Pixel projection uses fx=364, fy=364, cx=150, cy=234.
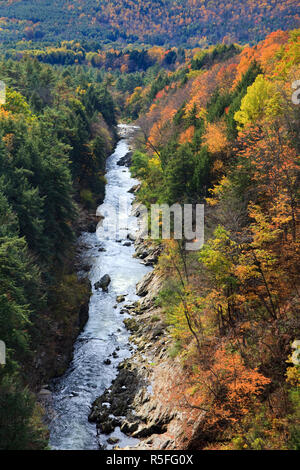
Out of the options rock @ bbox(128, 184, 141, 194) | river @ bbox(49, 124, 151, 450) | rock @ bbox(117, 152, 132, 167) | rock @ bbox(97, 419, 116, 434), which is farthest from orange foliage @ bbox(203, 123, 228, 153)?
rock @ bbox(117, 152, 132, 167)

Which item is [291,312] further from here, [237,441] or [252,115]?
[252,115]

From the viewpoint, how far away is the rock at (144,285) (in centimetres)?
4003

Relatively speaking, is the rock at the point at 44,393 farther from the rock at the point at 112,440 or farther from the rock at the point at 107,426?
the rock at the point at 112,440

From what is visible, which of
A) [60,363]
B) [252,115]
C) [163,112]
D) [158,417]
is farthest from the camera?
Answer: [163,112]

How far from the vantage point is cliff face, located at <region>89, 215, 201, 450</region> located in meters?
21.5

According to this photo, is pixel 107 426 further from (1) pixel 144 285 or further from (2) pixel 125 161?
(2) pixel 125 161

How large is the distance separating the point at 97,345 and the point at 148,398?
8.29m

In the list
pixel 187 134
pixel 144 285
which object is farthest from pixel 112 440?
pixel 187 134

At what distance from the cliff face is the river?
0.71m

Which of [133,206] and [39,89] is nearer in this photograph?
[133,206]

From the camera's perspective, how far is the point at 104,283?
4150 centimetres

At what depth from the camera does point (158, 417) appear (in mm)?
23422

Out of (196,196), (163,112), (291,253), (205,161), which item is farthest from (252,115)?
(163,112)

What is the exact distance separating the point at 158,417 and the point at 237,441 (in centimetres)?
747
